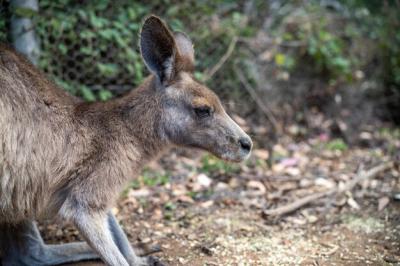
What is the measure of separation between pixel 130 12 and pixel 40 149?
266 centimetres

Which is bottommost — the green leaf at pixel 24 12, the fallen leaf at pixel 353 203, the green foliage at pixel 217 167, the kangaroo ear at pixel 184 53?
the fallen leaf at pixel 353 203

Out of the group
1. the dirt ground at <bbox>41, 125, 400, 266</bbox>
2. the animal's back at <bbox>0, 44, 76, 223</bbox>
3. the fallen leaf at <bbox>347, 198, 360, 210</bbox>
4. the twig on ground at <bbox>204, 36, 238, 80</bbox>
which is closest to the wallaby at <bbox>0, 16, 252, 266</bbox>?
the animal's back at <bbox>0, 44, 76, 223</bbox>

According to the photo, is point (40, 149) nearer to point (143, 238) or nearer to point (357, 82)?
point (143, 238)

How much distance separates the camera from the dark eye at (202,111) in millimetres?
4047

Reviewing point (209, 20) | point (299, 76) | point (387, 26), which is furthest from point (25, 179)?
point (387, 26)

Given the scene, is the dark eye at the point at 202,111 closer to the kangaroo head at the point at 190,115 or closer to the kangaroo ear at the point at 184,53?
the kangaroo head at the point at 190,115

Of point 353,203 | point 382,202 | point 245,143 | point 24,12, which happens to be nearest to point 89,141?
point 245,143

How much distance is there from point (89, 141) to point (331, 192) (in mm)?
2818

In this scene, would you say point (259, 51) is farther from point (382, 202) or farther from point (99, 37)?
point (382, 202)

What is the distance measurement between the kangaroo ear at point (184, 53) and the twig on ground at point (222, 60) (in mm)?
2024

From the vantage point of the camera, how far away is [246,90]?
7188mm

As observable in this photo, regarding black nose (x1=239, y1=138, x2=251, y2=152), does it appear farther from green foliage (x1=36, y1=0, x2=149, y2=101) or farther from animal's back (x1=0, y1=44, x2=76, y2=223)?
green foliage (x1=36, y1=0, x2=149, y2=101)

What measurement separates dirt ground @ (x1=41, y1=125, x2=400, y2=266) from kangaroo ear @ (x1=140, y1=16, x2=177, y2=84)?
1.50 m

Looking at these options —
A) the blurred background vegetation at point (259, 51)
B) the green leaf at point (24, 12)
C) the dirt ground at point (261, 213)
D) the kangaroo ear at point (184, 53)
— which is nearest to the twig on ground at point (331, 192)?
the dirt ground at point (261, 213)
